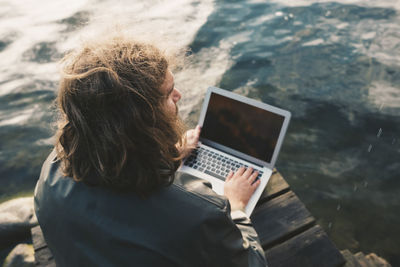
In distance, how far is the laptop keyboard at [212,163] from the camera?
7.20ft

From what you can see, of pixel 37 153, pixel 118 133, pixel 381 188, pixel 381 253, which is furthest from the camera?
pixel 37 153

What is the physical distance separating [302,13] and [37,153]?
6.22 metres

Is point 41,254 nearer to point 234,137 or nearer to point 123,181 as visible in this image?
point 123,181

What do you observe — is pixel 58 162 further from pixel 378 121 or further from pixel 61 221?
pixel 378 121

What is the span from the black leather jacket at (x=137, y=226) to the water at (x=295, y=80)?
68.8 inches

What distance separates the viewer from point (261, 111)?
2201mm

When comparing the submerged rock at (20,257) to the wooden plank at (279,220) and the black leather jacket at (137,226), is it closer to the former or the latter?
the black leather jacket at (137,226)

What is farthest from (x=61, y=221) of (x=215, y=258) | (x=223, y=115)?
(x=223, y=115)

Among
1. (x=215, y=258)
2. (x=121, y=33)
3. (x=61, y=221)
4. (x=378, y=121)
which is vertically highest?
(x=121, y=33)

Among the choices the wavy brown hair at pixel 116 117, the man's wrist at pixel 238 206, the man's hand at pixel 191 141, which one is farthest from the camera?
the man's hand at pixel 191 141

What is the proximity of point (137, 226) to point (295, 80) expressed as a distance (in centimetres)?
473

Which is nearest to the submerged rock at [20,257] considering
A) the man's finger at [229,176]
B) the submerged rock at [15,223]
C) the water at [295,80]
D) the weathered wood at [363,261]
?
the submerged rock at [15,223]

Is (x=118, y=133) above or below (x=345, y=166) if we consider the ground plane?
above

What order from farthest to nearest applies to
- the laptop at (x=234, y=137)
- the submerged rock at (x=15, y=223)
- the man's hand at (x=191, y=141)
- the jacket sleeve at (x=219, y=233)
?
the submerged rock at (x=15, y=223) → the man's hand at (x=191, y=141) → the laptop at (x=234, y=137) → the jacket sleeve at (x=219, y=233)
